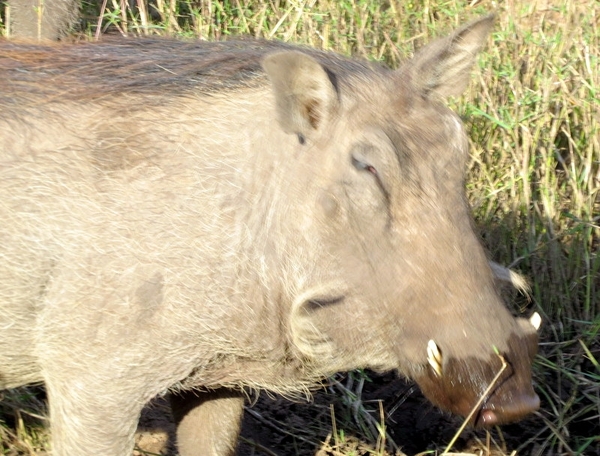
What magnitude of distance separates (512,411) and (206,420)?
1.00m

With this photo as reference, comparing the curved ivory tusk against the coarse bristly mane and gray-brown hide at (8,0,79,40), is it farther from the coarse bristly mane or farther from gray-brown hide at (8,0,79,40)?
gray-brown hide at (8,0,79,40)

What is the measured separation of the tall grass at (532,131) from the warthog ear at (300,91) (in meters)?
1.34

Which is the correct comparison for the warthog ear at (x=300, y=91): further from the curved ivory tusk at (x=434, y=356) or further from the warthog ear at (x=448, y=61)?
the curved ivory tusk at (x=434, y=356)

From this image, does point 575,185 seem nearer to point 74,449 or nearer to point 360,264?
point 360,264

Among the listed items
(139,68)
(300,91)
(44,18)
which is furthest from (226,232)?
(44,18)

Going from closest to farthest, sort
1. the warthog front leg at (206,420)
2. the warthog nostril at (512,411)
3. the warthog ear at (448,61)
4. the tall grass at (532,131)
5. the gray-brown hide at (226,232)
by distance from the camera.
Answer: the warthog nostril at (512,411) → the gray-brown hide at (226,232) → the warthog ear at (448,61) → the warthog front leg at (206,420) → the tall grass at (532,131)

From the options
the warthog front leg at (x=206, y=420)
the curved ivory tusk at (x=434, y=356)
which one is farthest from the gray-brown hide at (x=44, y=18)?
the curved ivory tusk at (x=434, y=356)

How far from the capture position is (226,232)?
7.48 feet

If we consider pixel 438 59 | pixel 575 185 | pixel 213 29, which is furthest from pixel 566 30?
pixel 438 59

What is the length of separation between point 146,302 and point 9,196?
1.35 ft

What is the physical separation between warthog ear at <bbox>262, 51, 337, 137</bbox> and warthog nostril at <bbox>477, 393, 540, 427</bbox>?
720 millimetres

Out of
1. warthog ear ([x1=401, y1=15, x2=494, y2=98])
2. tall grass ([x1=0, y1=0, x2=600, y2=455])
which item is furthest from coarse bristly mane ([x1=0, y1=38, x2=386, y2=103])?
tall grass ([x1=0, y1=0, x2=600, y2=455])

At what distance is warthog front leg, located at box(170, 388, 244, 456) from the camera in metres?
2.73

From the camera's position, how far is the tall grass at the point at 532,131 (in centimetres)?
335
